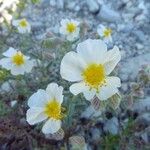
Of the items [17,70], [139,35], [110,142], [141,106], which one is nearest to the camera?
[110,142]

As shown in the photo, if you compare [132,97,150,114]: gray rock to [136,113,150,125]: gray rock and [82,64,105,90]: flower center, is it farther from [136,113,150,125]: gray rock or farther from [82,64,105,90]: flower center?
[82,64,105,90]: flower center

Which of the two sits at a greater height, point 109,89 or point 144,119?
point 109,89

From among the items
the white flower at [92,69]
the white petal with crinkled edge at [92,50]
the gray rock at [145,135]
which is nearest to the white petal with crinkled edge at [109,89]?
the white flower at [92,69]

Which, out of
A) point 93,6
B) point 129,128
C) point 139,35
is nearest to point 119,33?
point 139,35

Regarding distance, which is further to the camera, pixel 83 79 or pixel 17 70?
pixel 17 70

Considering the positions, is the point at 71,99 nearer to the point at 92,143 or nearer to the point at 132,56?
the point at 92,143

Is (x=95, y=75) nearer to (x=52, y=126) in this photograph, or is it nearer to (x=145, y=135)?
(x=52, y=126)

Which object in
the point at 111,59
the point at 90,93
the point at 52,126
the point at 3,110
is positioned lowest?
the point at 3,110

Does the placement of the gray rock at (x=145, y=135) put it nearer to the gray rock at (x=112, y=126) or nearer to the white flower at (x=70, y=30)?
the gray rock at (x=112, y=126)
